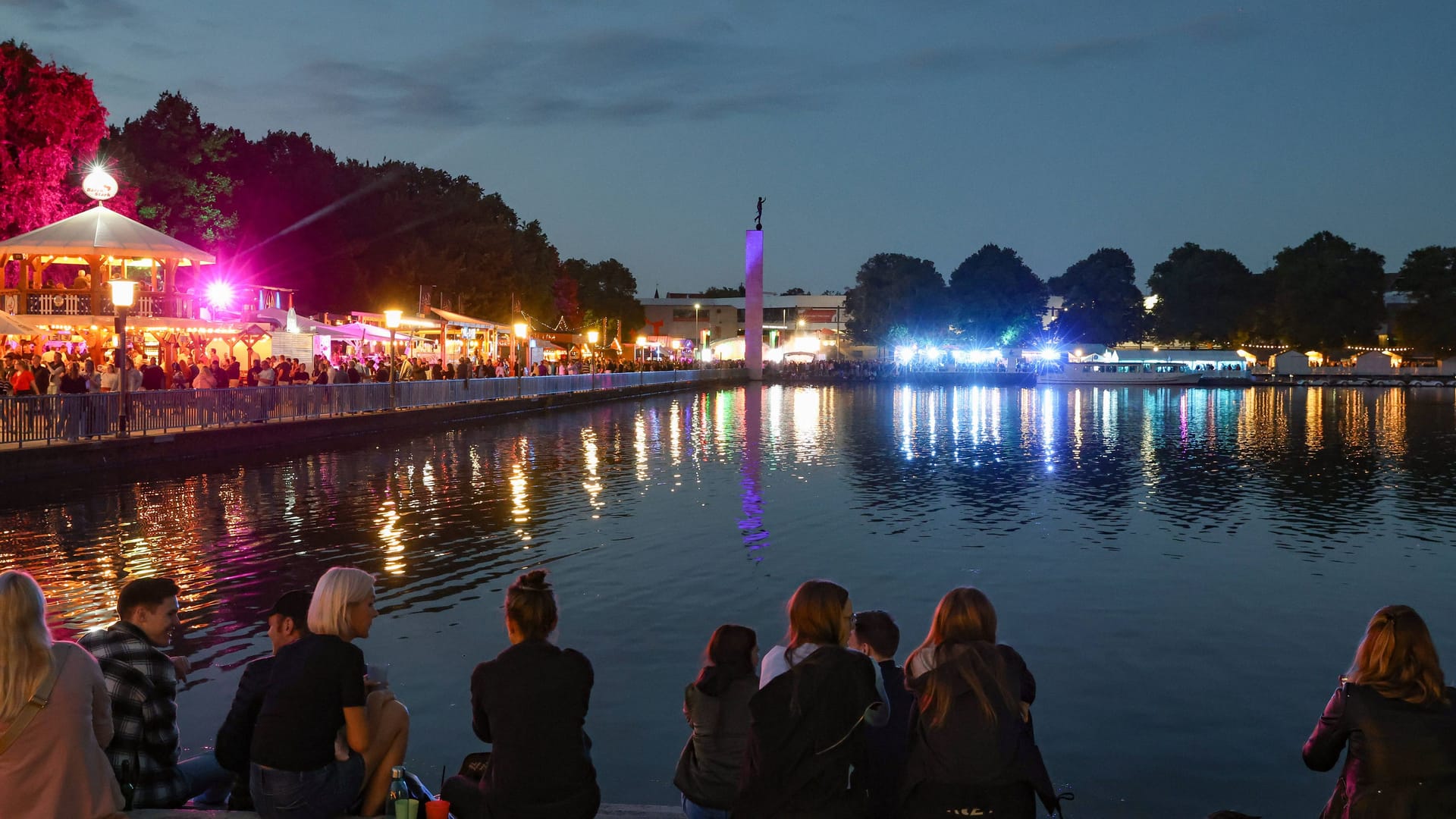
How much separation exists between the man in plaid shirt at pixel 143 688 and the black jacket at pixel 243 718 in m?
0.37

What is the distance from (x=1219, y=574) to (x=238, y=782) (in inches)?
456

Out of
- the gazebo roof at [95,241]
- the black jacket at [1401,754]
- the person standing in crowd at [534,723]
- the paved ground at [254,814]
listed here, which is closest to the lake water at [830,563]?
the paved ground at [254,814]

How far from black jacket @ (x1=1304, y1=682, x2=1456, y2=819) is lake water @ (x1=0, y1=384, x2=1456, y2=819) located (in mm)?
2392

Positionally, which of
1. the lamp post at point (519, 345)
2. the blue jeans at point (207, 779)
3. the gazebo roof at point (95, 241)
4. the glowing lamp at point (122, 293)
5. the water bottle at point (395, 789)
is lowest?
the blue jeans at point (207, 779)

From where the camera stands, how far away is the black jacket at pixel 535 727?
4.57 m

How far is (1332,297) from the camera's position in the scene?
110 m

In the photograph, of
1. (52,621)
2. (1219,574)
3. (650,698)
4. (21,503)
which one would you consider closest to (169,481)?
(21,503)

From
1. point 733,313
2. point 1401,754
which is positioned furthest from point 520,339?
point 733,313

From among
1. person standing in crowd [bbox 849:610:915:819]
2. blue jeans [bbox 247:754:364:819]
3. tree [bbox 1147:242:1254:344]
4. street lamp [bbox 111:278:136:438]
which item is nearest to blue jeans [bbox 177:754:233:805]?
blue jeans [bbox 247:754:364:819]

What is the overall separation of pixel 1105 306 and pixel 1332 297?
24.7m

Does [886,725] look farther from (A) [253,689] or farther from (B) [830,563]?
(B) [830,563]

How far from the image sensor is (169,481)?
2094 cm

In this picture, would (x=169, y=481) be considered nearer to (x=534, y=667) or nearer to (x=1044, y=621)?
(x=1044, y=621)

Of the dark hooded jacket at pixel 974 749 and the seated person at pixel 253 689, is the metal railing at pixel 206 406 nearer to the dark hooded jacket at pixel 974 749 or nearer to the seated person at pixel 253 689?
the seated person at pixel 253 689
